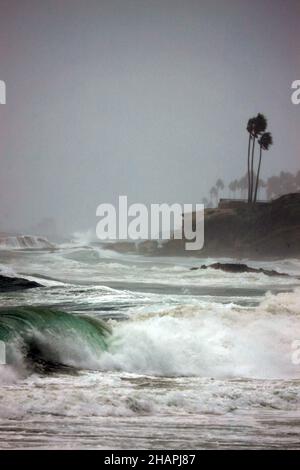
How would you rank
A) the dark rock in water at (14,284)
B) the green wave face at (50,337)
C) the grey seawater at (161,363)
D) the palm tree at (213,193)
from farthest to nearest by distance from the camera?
the palm tree at (213,193) → the dark rock in water at (14,284) → the green wave face at (50,337) → the grey seawater at (161,363)

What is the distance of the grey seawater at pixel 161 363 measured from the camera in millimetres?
4199

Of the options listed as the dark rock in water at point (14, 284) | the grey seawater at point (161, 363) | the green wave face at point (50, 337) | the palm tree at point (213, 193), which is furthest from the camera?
the palm tree at point (213, 193)

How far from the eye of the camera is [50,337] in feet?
15.1

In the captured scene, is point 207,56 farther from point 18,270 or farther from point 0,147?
point 18,270

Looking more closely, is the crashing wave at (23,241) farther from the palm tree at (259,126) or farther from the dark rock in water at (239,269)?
the palm tree at (259,126)

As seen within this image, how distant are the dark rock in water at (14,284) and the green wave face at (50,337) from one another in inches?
7.6

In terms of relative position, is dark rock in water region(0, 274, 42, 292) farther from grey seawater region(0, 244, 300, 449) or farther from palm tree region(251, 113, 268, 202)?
palm tree region(251, 113, 268, 202)

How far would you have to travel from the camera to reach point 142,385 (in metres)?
4.43

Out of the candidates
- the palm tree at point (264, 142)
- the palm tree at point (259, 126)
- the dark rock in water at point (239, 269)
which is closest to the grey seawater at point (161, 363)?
the dark rock in water at point (239, 269)

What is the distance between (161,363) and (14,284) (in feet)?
4.64

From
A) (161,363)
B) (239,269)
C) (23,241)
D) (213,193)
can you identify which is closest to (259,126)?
(213,193)

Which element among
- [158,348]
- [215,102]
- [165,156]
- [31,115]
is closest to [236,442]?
[158,348]

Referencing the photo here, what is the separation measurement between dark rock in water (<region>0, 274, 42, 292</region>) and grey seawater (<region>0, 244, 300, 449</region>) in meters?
0.06

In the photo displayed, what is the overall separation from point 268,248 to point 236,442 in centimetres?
167
